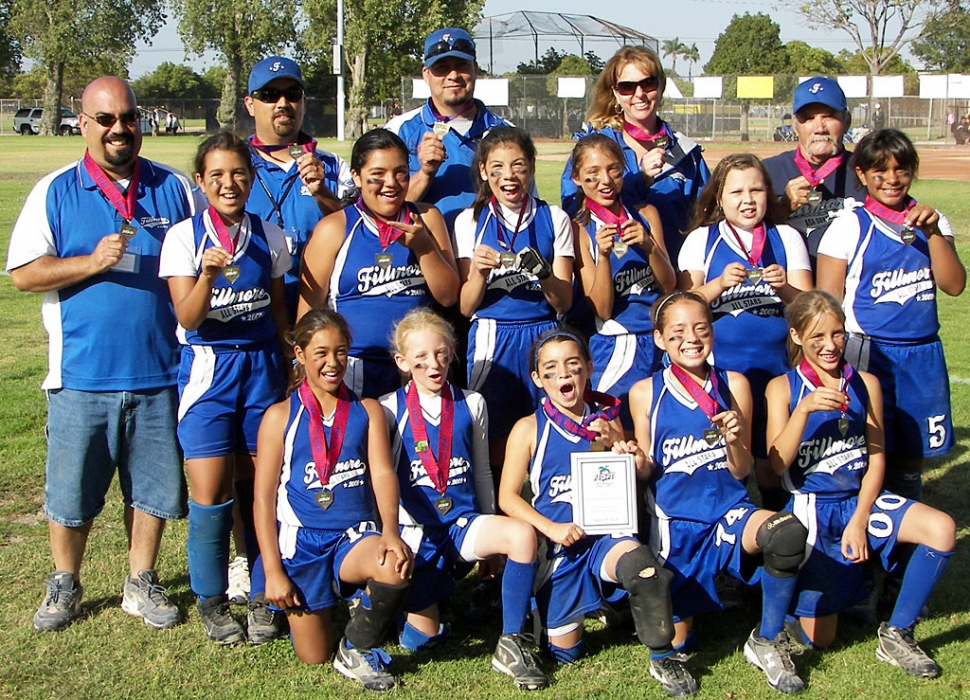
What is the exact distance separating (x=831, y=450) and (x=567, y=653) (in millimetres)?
1355

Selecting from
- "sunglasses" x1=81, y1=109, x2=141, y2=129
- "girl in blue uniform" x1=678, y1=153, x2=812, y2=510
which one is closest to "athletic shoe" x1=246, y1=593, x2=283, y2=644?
"sunglasses" x1=81, y1=109, x2=141, y2=129

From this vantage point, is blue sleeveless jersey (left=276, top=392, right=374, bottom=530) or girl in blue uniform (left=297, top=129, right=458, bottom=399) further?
girl in blue uniform (left=297, top=129, right=458, bottom=399)

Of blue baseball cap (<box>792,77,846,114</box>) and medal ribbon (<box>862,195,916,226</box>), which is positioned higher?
blue baseball cap (<box>792,77,846,114</box>)

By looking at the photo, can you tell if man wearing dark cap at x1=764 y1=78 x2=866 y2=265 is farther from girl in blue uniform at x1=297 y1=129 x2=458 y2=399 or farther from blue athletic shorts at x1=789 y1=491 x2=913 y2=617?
girl in blue uniform at x1=297 y1=129 x2=458 y2=399

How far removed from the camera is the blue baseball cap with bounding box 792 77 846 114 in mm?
4879

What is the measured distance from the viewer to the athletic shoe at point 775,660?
12.7 ft

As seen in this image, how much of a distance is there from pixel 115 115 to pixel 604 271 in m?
2.14

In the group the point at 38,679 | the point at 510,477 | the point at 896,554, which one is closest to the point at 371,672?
the point at 510,477

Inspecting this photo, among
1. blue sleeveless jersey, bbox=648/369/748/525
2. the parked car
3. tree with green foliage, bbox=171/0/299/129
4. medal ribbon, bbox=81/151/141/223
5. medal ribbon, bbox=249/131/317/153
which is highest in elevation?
tree with green foliage, bbox=171/0/299/129

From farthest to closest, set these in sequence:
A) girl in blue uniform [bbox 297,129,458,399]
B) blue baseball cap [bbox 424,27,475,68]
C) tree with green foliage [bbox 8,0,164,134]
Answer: tree with green foliage [bbox 8,0,164,134] → blue baseball cap [bbox 424,27,475,68] → girl in blue uniform [bbox 297,129,458,399]

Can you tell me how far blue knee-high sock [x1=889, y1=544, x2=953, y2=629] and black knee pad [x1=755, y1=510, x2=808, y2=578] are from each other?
0.50m

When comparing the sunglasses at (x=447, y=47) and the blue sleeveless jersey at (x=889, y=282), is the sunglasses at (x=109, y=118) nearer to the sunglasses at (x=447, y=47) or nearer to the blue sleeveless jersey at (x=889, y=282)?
the sunglasses at (x=447, y=47)

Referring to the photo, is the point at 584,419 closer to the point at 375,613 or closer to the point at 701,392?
the point at 701,392

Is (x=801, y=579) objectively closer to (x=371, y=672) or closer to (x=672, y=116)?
(x=371, y=672)
